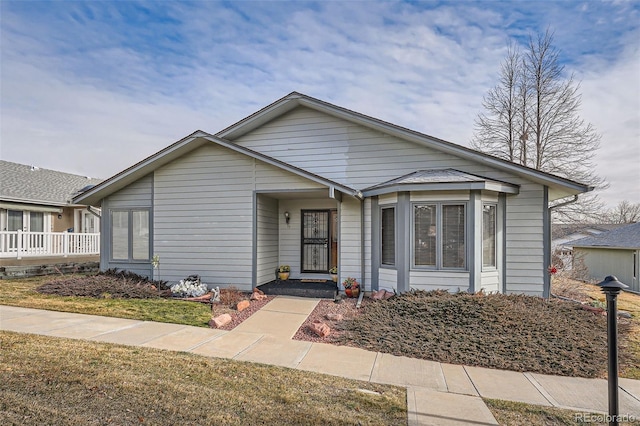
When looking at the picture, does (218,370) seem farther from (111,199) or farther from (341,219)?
(111,199)

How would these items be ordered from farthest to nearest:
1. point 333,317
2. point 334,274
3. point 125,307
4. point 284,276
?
point 284,276 → point 334,274 → point 125,307 → point 333,317

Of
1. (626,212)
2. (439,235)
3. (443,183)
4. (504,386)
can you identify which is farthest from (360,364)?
(626,212)

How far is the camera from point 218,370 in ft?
14.3

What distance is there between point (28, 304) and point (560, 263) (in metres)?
→ 16.8

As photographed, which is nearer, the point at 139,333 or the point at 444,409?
the point at 444,409

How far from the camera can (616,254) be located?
73.4 feet

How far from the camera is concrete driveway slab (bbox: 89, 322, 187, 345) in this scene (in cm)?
550

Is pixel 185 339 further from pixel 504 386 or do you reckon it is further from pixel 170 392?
pixel 504 386

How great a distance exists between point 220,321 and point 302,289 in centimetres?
298

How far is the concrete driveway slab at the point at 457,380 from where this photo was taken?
412 centimetres

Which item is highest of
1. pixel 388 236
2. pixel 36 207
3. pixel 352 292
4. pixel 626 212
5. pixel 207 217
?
pixel 626 212

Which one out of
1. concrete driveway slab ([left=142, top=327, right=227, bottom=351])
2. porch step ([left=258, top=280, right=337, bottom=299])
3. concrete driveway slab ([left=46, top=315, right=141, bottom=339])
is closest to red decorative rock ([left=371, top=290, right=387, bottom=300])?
porch step ([left=258, top=280, right=337, bottom=299])

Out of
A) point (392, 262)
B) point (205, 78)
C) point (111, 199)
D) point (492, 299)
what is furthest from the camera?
point (205, 78)

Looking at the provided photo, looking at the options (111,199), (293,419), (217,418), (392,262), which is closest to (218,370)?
(217,418)
